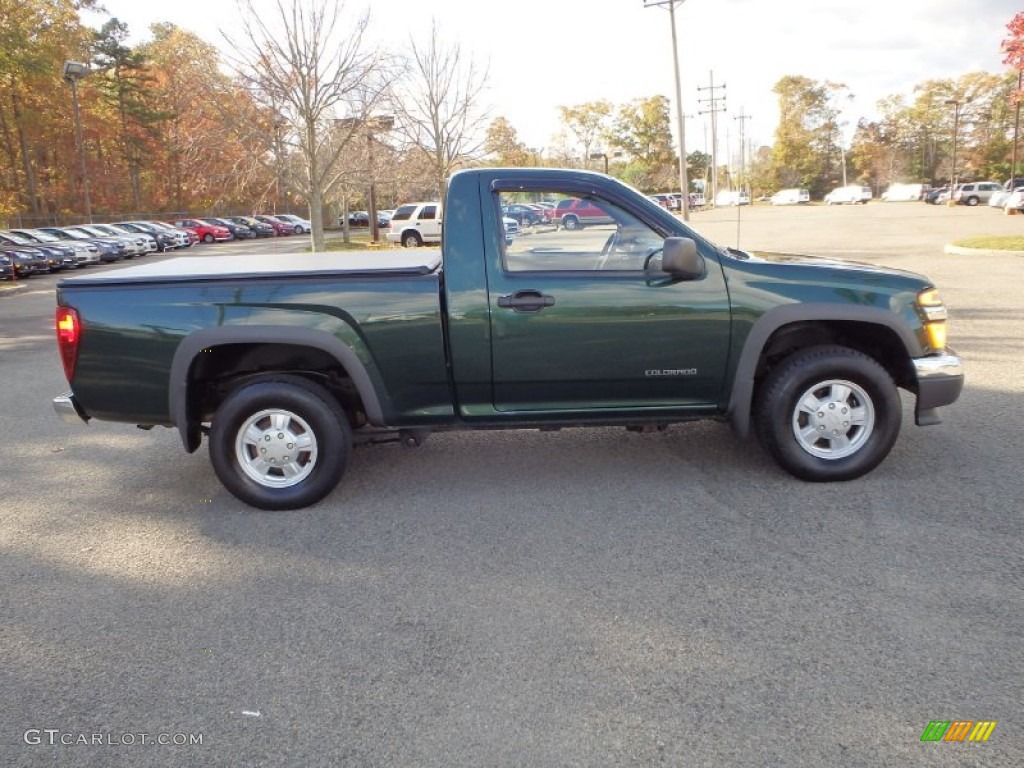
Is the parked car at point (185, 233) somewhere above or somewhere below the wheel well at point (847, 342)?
above

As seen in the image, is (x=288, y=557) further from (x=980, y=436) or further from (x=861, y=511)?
(x=980, y=436)

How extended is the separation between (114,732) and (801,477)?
3827 mm

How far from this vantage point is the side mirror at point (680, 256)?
14.2ft

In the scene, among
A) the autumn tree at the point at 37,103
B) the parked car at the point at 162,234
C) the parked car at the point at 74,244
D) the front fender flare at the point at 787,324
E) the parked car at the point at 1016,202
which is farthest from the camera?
the autumn tree at the point at 37,103

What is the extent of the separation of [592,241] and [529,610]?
7.40ft

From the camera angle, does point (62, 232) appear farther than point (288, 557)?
Yes

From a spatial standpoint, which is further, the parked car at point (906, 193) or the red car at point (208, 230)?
the parked car at point (906, 193)

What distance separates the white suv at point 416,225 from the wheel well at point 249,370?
25238 millimetres

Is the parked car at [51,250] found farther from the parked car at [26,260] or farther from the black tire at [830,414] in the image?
the black tire at [830,414]

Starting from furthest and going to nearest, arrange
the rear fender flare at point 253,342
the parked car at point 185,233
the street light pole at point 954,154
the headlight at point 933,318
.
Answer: the street light pole at point 954,154
the parked car at point 185,233
the headlight at point 933,318
the rear fender flare at point 253,342

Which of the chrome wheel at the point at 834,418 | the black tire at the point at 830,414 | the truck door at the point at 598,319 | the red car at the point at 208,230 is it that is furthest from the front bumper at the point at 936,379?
the red car at the point at 208,230

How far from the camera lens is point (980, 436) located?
5582mm

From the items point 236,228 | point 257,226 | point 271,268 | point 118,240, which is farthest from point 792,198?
point 271,268

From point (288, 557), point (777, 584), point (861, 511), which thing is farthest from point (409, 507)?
point (861, 511)
